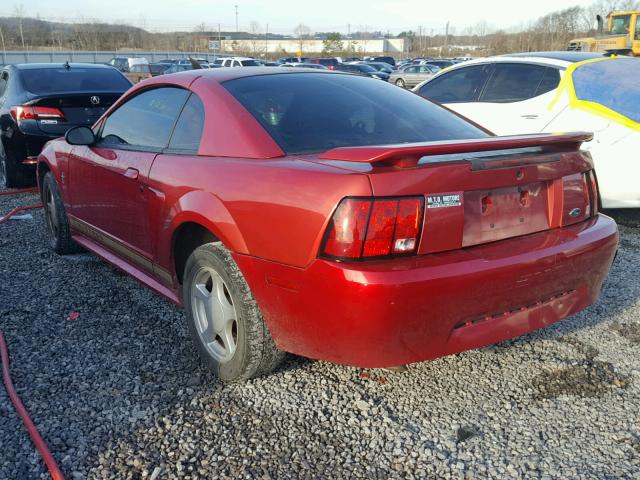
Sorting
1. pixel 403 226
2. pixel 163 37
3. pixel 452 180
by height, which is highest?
pixel 163 37

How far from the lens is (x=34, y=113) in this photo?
6.55 m

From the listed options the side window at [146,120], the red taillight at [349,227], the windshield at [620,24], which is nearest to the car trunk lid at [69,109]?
the side window at [146,120]

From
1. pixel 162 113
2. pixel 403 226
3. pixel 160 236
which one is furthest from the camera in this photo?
pixel 162 113

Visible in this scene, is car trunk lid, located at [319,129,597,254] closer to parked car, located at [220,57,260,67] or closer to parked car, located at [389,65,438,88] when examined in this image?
parked car, located at [220,57,260,67]

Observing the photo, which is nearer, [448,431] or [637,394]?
[448,431]

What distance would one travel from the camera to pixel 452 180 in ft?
7.10

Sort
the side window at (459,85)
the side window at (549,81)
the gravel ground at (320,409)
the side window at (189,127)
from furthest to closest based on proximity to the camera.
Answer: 1. the side window at (459,85)
2. the side window at (549,81)
3. the side window at (189,127)
4. the gravel ground at (320,409)

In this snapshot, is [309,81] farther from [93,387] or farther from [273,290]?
[93,387]

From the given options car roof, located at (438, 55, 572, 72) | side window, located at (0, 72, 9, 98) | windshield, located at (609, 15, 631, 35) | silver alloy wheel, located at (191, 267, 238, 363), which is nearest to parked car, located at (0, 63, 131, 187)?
side window, located at (0, 72, 9, 98)

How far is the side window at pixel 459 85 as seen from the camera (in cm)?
630

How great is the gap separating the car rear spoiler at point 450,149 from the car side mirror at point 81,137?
2053 millimetres

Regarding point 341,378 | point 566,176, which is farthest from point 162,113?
point 566,176

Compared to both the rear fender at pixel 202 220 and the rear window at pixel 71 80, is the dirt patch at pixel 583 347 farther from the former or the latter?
the rear window at pixel 71 80

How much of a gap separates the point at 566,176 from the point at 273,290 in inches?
55.2
